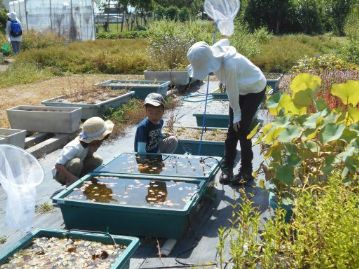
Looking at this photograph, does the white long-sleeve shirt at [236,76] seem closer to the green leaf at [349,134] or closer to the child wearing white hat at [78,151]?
the child wearing white hat at [78,151]

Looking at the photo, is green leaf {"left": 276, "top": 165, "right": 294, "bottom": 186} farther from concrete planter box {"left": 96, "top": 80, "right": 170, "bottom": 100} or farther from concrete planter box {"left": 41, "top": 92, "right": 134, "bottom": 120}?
concrete planter box {"left": 96, "top": 80, "right": 170, "bottom": 100}

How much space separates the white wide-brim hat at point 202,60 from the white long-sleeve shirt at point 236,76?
0.11 meters

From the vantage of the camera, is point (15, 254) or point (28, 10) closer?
point (15, 254)

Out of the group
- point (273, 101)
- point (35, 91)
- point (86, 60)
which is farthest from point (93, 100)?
point (86, 60)

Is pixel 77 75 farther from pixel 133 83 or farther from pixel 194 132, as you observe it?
pixel 194 132

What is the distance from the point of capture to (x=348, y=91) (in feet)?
7.86

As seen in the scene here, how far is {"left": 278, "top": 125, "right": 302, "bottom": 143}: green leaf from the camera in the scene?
88.9 inches

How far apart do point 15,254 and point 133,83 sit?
599 centimetres

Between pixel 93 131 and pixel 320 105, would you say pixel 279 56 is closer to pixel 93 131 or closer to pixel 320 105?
pixel 93 131

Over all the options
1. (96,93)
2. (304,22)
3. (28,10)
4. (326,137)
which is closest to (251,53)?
(96,93)

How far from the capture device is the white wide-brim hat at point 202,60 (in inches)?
138

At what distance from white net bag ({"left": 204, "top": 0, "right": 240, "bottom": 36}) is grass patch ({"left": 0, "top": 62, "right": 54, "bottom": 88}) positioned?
229 inches

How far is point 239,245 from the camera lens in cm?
173

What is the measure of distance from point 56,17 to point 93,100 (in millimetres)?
14295
